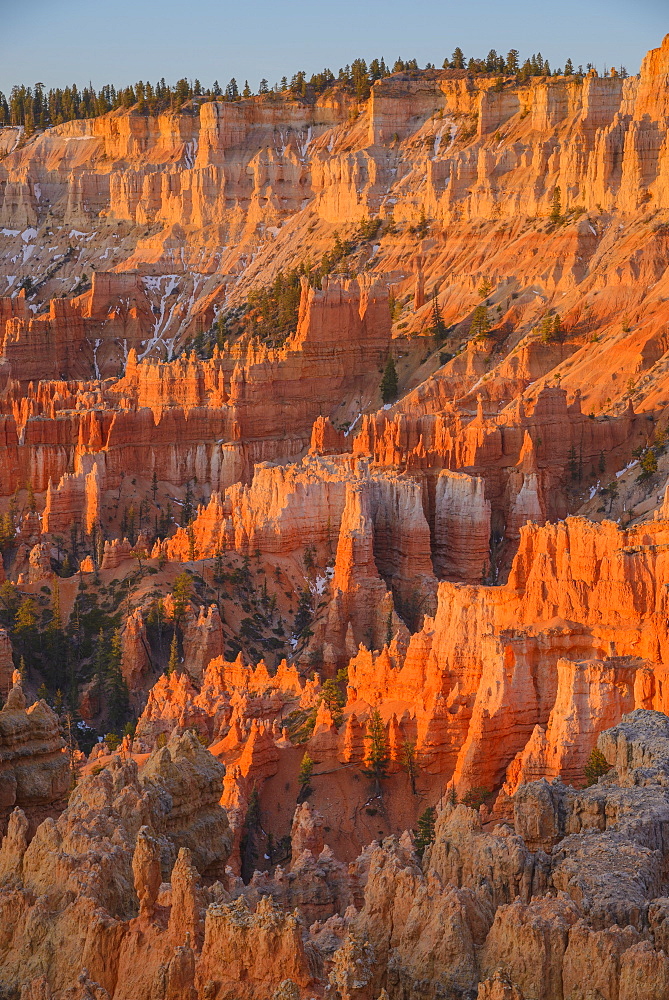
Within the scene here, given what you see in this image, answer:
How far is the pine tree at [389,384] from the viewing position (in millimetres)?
94188

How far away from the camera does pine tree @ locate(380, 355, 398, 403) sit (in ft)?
309

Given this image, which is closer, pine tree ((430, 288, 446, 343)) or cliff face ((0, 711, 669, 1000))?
cliff face ((0, 711, 669, 1000))

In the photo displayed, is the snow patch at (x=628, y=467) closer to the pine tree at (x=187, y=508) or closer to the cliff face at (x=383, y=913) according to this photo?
the pine tree at (x=187, y=508)

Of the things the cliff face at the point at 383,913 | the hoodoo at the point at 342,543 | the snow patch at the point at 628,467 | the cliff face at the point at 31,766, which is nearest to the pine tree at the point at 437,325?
the hoodoo at the point at 342,543

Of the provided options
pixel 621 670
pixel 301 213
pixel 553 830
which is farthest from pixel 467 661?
pixel 301 213

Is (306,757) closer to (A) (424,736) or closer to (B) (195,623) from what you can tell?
(A) (424,736)

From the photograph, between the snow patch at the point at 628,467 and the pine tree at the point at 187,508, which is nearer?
the snow patch at the point at 628,467

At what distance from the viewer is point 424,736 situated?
3984 cm

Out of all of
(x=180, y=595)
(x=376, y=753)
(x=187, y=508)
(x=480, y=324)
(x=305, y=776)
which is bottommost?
(x=187, y=508)

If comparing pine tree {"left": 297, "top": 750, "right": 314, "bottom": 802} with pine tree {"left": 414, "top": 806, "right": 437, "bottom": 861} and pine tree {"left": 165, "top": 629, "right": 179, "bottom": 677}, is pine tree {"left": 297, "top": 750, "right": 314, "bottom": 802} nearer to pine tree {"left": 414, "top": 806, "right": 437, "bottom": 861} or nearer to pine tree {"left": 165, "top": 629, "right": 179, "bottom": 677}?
pine tree {"left": 414, "top": 806, "right": 437, "bottom": 861}

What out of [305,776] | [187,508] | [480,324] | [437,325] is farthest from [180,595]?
[437,325]

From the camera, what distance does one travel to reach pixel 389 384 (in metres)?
94.6

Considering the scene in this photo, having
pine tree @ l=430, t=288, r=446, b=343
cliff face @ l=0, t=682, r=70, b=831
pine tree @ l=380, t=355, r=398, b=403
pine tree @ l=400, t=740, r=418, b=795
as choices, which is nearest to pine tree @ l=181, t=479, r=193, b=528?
pine tree @ l=380, t=355, r=398, b=403

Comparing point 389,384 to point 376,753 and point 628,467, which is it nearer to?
point 628,467
